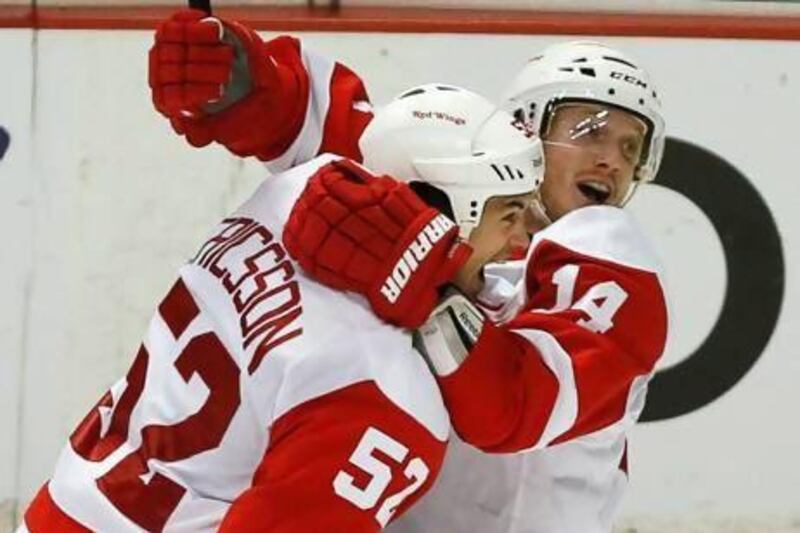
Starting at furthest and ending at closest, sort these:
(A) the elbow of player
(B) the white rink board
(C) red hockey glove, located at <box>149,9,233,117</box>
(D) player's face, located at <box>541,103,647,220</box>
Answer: (B) the white rink board → (D) player's face, located at <box>541,103,647,220</box> → (C) red hockey glove, located at <box>149,9,233,117</box> → (A) the elbow of player

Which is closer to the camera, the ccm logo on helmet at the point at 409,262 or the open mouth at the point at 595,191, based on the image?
the ccm logo on helmet at the point at 409,262

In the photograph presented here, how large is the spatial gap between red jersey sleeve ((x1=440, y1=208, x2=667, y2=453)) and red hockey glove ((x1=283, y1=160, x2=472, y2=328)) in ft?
0.28

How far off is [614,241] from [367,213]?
0.36 meters

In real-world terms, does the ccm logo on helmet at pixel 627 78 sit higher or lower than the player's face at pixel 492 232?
higher

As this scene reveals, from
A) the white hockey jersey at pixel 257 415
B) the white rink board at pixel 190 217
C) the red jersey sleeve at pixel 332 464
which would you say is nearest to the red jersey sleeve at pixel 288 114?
the white hockey jersey at pixel 257 415

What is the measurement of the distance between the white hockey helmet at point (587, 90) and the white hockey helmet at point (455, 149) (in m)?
0.28

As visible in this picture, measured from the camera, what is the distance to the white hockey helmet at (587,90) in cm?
186

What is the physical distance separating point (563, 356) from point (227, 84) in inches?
14.3

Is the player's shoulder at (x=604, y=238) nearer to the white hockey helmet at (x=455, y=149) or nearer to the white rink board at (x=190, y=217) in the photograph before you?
the white hockey helmet at (x=455, y=149)

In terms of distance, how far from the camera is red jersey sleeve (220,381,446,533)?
1425mm

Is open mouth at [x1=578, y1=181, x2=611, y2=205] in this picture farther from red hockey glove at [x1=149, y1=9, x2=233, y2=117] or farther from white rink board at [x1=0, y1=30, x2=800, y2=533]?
white rink board at [x1=0, y1=30, x2=800, y2=533]

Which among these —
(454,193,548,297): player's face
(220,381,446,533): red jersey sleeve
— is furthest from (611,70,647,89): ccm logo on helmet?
(220,381,446,533): red jersey sleeve

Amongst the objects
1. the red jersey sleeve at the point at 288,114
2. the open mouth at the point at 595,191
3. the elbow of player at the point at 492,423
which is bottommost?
the elbow of player at the point at 492,423

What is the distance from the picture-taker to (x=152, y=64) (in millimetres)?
1702
